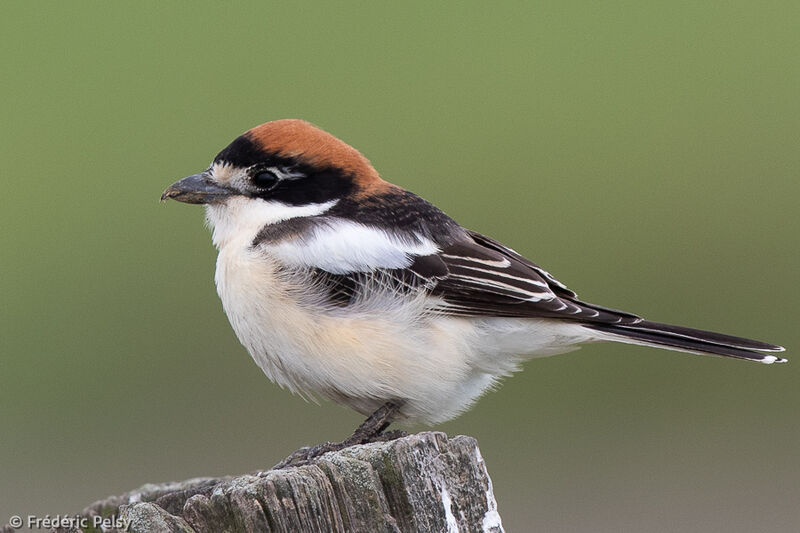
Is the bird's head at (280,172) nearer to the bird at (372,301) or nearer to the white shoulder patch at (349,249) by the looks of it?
the bird at (372,301)

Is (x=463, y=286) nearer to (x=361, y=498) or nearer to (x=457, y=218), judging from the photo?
(x=361, y=498)

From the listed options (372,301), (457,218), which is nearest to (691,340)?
(372,301)

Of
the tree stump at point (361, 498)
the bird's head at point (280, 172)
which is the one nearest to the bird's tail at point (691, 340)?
the bird's head at point (280, 172)

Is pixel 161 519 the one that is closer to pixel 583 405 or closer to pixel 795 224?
pixel 583 405

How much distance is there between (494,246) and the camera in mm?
5125

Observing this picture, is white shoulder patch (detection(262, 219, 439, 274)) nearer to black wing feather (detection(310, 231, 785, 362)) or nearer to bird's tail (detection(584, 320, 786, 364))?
black wing feather (detection(310, 231, 785, 362))

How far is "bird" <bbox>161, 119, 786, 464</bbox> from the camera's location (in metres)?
4.54

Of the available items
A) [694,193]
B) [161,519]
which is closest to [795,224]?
[694,193]

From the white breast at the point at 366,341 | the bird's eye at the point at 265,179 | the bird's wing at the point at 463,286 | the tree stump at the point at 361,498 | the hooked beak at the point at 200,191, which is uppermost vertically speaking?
the bird's eye at the point at 265,179

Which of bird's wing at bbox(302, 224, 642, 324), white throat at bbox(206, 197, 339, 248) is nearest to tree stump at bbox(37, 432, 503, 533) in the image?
bird's wing at bbox(302, 224, 642, 324)

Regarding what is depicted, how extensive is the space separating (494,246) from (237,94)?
4868 millimetres

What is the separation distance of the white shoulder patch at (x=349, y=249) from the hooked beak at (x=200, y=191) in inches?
15.6

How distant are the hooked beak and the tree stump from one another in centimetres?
197

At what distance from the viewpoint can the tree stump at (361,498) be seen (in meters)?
3.10
